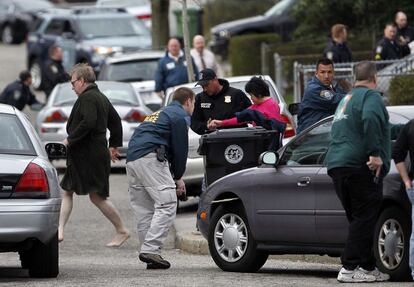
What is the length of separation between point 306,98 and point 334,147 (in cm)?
314

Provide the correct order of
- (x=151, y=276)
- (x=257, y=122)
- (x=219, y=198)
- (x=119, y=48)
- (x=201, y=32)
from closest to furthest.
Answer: (x=151, y=276) → (x=219, y=198) → (x=257, y=122) → (x=119, y=48) → (x=201, y=32)

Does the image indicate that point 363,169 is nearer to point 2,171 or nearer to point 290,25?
point 2,171

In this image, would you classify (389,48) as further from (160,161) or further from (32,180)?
(32,180)

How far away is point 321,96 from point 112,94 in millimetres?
9054

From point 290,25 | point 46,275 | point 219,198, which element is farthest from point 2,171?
point 290,25

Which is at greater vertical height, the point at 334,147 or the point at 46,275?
the point at 334,147

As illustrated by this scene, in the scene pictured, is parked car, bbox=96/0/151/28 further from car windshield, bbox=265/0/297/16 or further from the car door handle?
the car door handle

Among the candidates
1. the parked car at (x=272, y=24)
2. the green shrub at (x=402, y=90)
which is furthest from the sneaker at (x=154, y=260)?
the parked car at (x=272, y=24)

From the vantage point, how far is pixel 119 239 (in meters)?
15.4

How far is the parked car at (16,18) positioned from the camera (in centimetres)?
4547

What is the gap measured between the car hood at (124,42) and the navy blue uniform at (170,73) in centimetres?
998

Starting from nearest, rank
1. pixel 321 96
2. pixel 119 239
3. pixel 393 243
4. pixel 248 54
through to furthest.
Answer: pixel 393 243, pixel 321 96, pixel 119 239, pixel 248 54

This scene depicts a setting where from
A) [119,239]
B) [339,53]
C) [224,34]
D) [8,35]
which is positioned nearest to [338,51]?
[339,53]

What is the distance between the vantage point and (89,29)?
33.1 m
